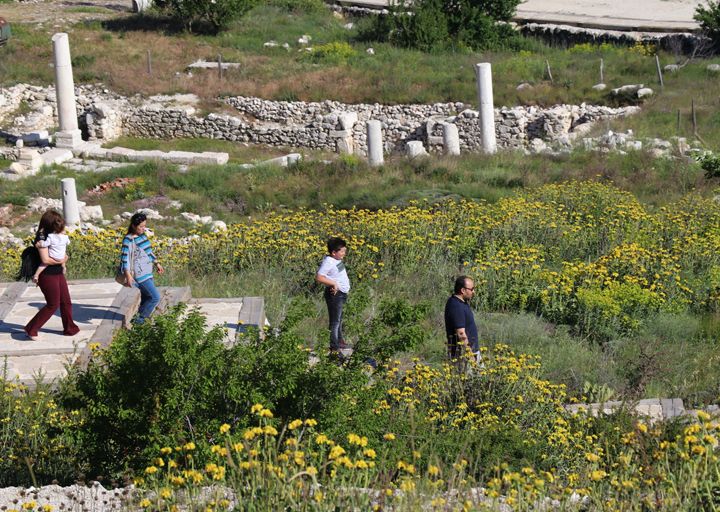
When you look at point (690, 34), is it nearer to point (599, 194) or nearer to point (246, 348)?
point (599, 194)

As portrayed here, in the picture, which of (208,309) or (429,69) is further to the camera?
(429,69)

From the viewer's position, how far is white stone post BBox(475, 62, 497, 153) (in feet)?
80.0

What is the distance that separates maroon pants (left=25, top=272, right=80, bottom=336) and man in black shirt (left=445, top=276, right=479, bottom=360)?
3393 mm

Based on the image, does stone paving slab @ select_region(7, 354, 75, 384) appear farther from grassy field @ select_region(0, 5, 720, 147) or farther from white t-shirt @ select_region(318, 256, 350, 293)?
grassy field @ select_region(0, 5, 720, 147)

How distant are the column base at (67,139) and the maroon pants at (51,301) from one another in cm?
1621

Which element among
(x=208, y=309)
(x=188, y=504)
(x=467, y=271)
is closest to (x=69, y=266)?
(x=208, y=309)

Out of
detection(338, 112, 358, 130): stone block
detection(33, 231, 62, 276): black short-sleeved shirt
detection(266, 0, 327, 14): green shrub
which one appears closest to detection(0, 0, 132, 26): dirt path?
detection(266, 0, 327, 14): green shrub

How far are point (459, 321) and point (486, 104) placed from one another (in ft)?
52.0

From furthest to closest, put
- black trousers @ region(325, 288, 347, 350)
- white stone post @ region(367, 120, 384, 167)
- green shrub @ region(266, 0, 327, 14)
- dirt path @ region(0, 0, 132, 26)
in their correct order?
1. green shrub @ region(266, 0, 327, 14)
2. dirt path @ region(0, 0, 132, 26)
3. white stone post @ region(367, 120, 384, 167)
4. black trousers @ region(325, 288, 347, 350)

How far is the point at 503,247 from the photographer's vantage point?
13.5m

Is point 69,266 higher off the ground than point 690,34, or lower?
lower

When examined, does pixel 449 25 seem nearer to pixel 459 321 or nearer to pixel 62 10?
pixel 62 10

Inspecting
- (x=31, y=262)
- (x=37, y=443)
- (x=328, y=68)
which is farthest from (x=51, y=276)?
(x=328, y=68)

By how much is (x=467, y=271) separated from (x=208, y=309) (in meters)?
3.43
